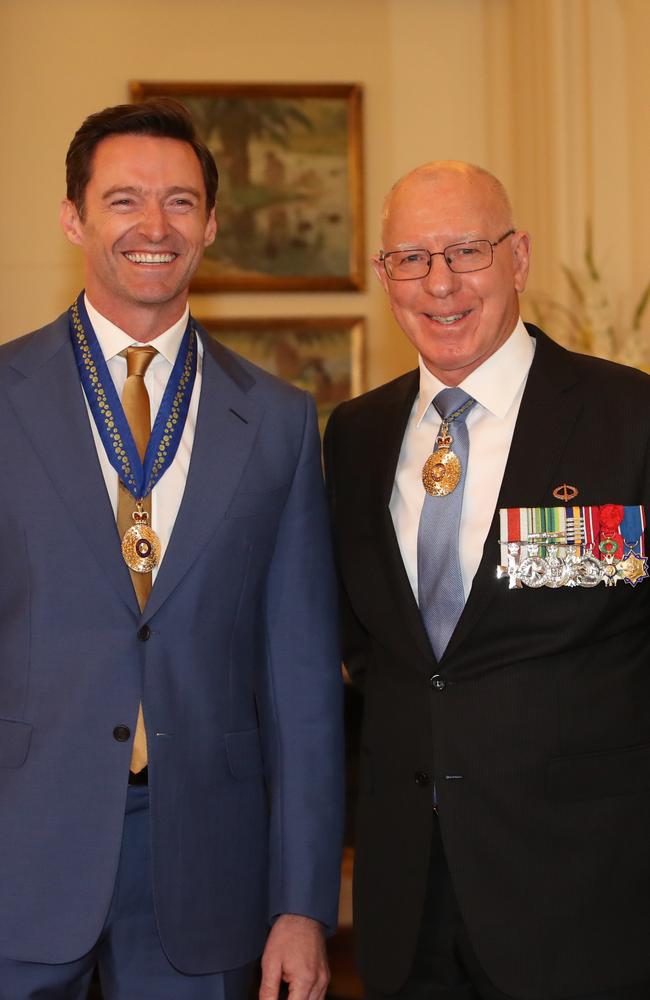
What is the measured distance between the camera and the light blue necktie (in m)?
2.35

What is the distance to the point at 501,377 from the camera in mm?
2490

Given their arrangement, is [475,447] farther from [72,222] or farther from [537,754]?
[72,222]

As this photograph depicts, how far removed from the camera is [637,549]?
2.31 meters

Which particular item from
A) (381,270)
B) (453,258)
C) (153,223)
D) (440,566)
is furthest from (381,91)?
(440,566)

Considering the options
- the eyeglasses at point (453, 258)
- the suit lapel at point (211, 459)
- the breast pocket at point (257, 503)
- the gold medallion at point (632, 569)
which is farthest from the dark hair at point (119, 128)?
the gold medallion at point (632, 569)

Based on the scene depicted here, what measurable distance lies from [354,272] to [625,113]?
1.32 metres

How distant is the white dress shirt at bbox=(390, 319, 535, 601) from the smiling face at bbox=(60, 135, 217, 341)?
1.76 feet

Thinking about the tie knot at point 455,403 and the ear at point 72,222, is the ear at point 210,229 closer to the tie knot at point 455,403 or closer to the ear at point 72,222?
the ear at point 72,222

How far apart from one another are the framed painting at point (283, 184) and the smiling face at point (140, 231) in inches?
130

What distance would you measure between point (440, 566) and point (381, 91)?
3.99 meters

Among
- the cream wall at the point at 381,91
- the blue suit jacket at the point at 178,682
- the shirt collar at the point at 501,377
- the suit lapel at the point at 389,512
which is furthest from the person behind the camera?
the cream wall at the point at 381,91

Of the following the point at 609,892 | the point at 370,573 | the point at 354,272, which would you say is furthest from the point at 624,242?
the point at 609,892

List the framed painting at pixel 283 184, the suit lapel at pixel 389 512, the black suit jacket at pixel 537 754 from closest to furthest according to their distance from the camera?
1. the black suit jacket at pixel 537 754
2. the suit lapel at pixel 389 512
3. the framed painting at pixel 283 184

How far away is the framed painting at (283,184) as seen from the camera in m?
5.70
